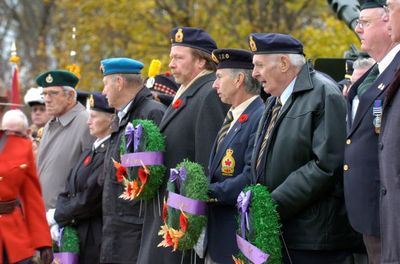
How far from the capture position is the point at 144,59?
20516 millimetres

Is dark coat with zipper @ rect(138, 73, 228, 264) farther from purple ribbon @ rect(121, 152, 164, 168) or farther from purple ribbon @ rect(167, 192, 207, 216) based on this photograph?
purple ribbon @ rect(167, 192, 207, 216)

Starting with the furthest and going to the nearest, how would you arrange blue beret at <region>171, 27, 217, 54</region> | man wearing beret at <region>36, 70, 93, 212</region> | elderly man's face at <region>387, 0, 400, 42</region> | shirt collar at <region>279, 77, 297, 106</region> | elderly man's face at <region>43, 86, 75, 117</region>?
elderly man's face at <region>43, 86, 75, 117</region>
man wearing beret at <region>36, 70, 93, 212</region>
blue beret at <region>171, 27, 217, 54</region>
shirt collar at <region>279, 77, 297, 106</region>
elderly man's face at <region>387, 0, 400, 42</region>

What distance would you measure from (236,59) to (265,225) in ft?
5.70

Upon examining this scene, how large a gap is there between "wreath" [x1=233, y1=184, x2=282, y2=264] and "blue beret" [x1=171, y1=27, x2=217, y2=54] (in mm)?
2083

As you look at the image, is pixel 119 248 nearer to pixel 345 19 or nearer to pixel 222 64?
pixel 222 64

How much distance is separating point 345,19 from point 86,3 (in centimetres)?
1032

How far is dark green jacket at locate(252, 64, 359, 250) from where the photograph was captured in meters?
6.71

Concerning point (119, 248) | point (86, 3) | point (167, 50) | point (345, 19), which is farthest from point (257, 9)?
point (119, 248)

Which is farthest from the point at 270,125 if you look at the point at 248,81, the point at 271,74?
the point at 248,81

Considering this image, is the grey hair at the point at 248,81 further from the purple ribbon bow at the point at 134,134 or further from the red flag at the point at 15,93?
the red flag at the point at 15,93

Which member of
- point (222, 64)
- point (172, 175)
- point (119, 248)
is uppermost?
point (222, 64)

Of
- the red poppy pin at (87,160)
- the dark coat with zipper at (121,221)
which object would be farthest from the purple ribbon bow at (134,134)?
the red poppy pin at (87,160)

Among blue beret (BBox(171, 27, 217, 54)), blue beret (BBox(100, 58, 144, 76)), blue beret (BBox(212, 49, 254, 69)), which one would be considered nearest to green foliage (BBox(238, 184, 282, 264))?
blue beret (BBox(212, 49, 254, 69))

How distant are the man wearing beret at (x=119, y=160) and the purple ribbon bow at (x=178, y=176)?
1289 millimetres
